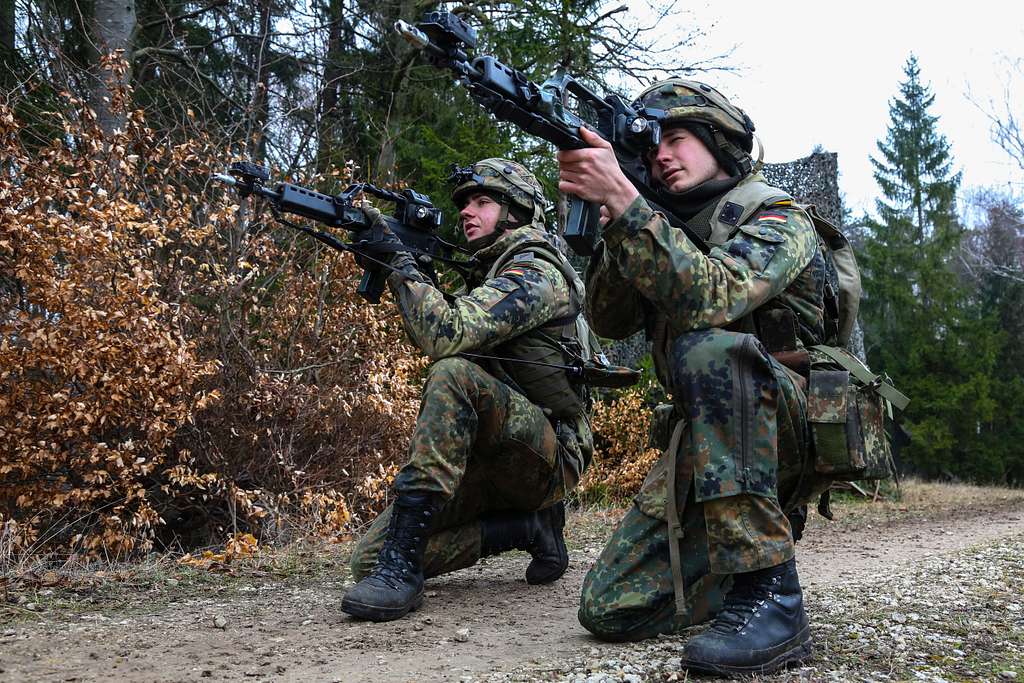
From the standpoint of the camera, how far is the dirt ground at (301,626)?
259cm

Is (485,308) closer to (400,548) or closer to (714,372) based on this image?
(400,548)

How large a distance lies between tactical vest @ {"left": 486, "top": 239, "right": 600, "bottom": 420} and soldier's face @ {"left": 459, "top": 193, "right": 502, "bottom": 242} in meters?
0.26

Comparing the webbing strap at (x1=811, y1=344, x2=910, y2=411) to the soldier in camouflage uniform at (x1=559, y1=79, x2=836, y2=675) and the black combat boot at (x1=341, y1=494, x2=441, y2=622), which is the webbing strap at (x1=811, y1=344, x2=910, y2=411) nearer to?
the soldier in camouflage uniform at (x1=559, y1=79, x2=836, y2=675)

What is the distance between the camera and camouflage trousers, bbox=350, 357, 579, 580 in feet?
10.9

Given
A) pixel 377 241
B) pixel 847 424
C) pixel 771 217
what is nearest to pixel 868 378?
pixel 847 424

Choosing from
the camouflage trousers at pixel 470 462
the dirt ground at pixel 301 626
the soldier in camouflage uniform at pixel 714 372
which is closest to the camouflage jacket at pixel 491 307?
the camouflage trousers at pixel 470 462

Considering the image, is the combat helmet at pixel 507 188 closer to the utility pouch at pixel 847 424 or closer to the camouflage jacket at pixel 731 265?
the camouflage jacket at pixel 731 265

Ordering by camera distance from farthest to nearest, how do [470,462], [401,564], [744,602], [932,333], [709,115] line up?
[932,333]
[470,462]
[401,564]
[709,115]
[744,602]

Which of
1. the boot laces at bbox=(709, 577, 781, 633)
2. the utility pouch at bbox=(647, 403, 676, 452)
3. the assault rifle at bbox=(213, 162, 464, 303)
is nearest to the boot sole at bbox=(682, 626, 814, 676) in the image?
the boot laces at bbox=(709, 577, 781, 633)

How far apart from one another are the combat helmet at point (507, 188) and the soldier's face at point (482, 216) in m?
0.03

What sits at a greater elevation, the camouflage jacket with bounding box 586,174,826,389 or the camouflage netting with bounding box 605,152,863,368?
the camouflage netting with bounding box 605,152,863,368

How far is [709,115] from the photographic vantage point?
9.84ft

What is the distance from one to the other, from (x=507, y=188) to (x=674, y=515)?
6.22 feet

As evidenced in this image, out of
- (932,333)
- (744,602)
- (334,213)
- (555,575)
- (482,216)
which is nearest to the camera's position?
(744,602)
